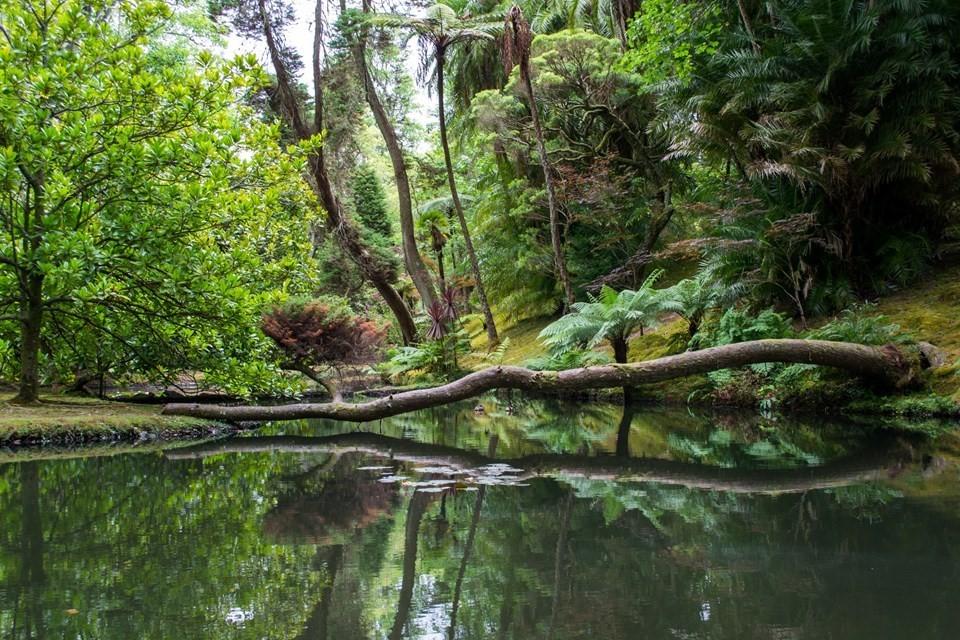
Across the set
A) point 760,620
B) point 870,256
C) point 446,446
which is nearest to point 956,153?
point 870,256

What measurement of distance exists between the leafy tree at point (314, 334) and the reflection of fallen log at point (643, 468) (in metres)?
3.87

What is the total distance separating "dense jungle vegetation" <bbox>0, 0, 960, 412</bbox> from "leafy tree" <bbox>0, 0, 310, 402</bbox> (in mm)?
28

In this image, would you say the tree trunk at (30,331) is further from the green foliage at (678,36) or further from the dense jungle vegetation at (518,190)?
the green foliage at (678,36)

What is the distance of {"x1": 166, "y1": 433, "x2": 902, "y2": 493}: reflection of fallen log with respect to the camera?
387cm

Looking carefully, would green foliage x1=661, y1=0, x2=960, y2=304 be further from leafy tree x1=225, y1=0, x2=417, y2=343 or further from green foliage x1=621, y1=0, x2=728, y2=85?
leafy tree x1=225, y1=0, x2=417, y2=343

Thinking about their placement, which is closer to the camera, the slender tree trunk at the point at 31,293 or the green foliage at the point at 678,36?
the slender tree trunk at the point at 31,293

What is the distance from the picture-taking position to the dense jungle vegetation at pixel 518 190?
6.07 meters

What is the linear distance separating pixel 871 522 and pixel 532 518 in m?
1.44

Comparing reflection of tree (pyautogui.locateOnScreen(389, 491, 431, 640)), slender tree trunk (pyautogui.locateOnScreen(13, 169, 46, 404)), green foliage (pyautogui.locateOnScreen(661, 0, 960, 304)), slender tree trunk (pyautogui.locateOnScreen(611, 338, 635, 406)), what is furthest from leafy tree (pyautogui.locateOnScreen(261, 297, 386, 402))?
reflection of tree (pyautogui.locateOnScreen(389, 491, 431, 640))

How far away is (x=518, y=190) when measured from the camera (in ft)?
50.9

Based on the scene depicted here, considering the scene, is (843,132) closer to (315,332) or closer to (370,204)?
(315,332)

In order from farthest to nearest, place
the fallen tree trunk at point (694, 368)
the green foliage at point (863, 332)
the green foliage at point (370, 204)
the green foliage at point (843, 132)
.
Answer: the green foliage at point (370, 204), the green foliage at point (843, 132), the green foliage at point (863, 332), the fallen tree trunk at point (694, 368)

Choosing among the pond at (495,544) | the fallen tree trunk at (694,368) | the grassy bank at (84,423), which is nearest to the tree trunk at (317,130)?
the grassy bank at (84,423)

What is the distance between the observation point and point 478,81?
60.0ft
